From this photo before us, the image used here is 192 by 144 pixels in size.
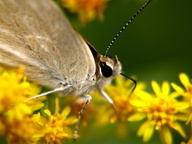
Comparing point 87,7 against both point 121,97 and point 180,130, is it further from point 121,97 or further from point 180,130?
point 180,130

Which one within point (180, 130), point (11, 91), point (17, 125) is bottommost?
point (17, 125)

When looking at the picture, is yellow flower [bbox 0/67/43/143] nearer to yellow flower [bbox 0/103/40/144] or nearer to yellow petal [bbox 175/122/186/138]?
yellow flower [bbox 0/103/40/144]

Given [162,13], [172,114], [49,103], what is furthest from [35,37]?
[162,13]

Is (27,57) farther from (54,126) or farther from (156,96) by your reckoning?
(156,96)

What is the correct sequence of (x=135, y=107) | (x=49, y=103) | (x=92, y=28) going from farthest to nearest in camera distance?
(x=92, y=28) → (x=135, y=107) → (x=49, y=103)

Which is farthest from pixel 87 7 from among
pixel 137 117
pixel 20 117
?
pixel 20 117

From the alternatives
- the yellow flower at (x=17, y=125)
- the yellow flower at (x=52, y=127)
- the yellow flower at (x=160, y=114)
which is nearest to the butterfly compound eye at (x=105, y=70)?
the yellow flower at (x=160, y=114)
